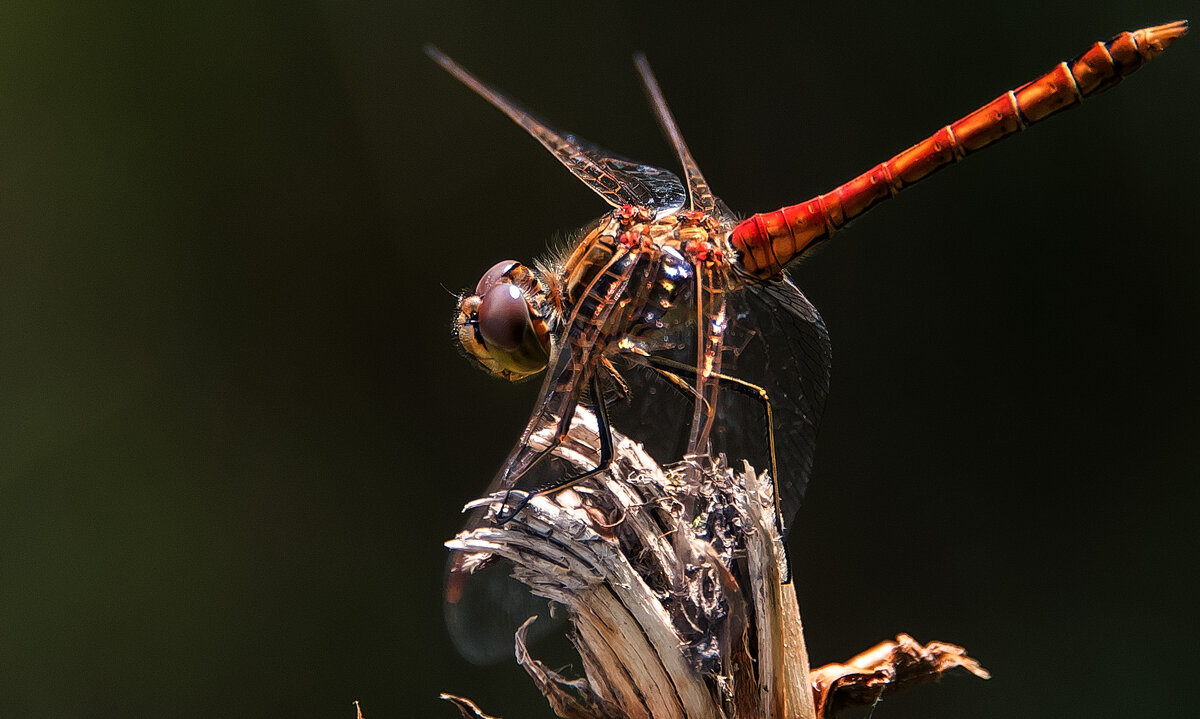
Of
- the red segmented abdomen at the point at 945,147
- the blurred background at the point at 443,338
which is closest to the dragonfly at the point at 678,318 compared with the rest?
the red segmented abdomen at the point at 945,147

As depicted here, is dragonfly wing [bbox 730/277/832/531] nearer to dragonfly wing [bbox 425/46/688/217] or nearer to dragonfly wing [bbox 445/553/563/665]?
dragonfly wing [bbox 425/46/688/217]

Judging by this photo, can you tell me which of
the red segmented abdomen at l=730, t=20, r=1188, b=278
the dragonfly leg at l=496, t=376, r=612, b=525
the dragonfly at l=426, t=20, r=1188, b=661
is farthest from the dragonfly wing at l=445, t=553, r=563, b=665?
the red segmented abdomen at l=730, t=20, r=1188, b=278

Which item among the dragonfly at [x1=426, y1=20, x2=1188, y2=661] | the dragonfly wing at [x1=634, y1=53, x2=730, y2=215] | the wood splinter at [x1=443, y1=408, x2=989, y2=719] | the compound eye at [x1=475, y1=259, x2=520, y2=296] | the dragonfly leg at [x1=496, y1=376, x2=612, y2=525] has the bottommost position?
the wood splinter at [x1=443, y1=408, x2=989, y2=719]

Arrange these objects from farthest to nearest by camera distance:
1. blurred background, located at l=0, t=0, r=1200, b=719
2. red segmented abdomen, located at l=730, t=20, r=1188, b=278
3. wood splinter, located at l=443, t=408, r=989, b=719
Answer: blurred background, located at l=0, t=0, r=1200, b=719
red segmented abdomen, located at l=730, t=20, r=1188, b=278
wood splinter, located at l=443, t=408, r=989, b=719

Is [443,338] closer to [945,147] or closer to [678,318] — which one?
[678,318]

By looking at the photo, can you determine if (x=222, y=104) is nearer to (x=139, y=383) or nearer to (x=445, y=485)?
(x=139, y=383)

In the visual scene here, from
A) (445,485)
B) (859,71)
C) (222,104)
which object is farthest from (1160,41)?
(222,104)

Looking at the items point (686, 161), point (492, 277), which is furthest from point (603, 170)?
point (492, 277)
